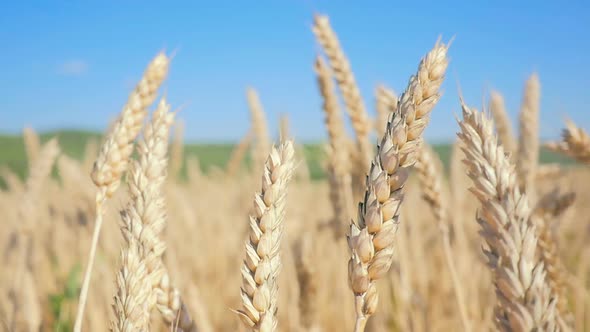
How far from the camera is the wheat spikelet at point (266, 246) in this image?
2.37 feet

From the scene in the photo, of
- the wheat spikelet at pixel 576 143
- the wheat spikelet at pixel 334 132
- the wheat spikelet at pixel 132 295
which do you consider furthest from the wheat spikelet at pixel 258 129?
the wheat spikelet at pixel 132 295

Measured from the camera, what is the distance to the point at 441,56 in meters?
0.75

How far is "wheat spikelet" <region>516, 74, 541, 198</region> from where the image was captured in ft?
6.41

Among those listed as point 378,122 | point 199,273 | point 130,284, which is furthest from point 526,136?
point 199,273

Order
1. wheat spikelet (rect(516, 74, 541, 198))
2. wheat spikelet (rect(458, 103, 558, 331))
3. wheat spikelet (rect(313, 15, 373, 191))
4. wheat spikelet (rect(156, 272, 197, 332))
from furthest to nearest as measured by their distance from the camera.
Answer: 1. wheat spikelet (rect(516, 74, 541, 198))
2. wheat spikelet (rect(313, 15, 373, 191))
3. wheat spikelet (rect(156, 272, 197, 332))
4. wheat spikelet (rect(458, 103, 558, 331))

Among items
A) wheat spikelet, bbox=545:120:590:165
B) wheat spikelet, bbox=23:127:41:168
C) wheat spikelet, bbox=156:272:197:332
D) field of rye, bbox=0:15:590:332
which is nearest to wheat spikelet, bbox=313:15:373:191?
field of rye, bbox=0:15:590:332

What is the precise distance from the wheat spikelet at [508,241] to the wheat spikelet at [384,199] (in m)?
0.09

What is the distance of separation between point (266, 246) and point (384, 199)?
0.19 metres

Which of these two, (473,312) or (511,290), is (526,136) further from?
(511,290)

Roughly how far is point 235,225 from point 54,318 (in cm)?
166

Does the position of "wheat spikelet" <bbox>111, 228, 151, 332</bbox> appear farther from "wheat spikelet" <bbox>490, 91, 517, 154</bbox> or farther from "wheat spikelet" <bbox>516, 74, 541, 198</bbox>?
"wheat spikelet" <bbox>490, 91, 517, 154</bbox>

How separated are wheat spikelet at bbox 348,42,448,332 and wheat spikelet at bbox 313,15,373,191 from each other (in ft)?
3.40

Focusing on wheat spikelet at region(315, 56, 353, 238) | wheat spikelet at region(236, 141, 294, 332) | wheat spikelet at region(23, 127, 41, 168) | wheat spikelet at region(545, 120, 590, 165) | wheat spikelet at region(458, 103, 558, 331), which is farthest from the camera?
wheat spikelet at region(23, 127, 41, 168)

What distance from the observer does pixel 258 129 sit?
100.0 inches
